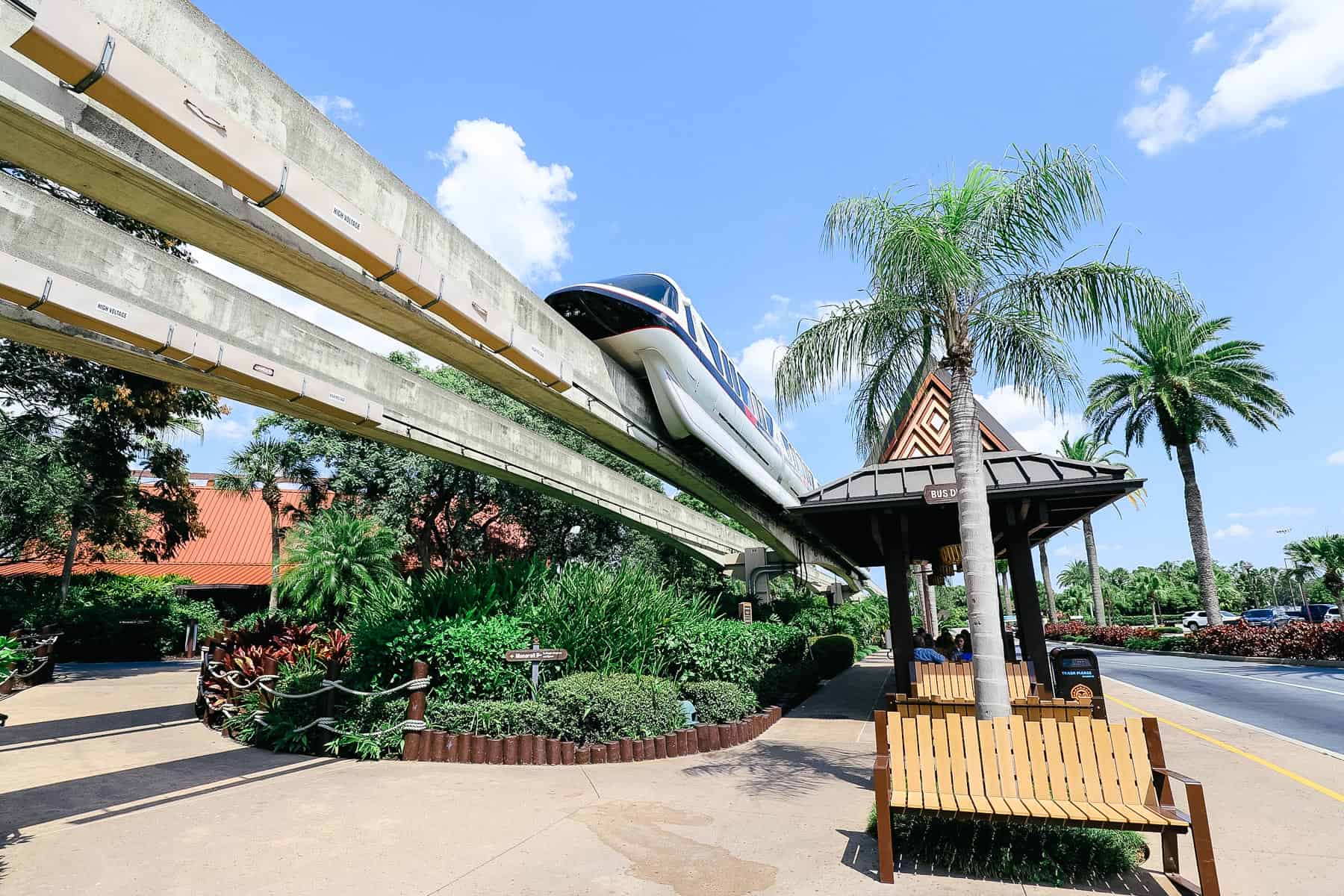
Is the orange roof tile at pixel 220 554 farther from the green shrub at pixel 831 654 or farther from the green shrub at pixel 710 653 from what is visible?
the green shrub at pixel 710 653

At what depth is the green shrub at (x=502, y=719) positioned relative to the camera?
28.7 ft

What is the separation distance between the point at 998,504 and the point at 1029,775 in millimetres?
6675

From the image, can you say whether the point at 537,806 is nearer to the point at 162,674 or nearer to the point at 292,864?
the point at 292,864

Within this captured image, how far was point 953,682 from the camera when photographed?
9633 millimetres

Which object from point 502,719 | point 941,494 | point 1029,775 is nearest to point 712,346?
point 941,494

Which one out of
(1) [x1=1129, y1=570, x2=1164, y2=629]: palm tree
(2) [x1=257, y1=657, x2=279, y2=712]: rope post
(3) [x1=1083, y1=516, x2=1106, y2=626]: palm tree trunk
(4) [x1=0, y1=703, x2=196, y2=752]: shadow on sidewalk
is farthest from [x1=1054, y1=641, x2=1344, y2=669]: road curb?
(1) [x1=1129, y1=570, x2=1164, y2=629]: palm tree

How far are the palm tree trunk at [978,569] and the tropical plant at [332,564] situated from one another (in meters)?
18.7

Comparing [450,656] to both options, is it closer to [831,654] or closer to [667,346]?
[667,346]

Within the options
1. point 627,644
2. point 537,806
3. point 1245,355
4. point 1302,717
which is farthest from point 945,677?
point 1245,355

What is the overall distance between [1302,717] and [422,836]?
43.5 feet

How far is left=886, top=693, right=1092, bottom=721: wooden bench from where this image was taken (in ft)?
25.9

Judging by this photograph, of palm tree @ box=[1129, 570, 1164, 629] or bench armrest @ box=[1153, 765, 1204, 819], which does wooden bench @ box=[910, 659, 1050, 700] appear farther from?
palm tree @ box=[1129, 570, 1164, 629]

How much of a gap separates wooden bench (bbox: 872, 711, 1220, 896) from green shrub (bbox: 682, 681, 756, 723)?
15.5ft

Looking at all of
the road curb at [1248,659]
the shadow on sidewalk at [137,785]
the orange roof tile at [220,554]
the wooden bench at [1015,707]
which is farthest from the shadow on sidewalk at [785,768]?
the orange roof tile at [220,554]
